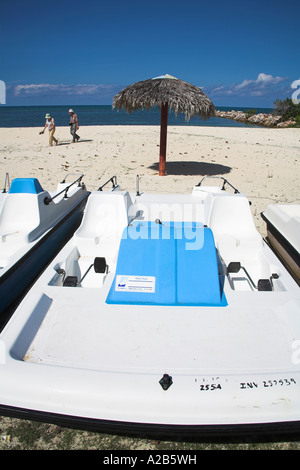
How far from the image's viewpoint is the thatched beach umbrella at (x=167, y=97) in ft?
23.0

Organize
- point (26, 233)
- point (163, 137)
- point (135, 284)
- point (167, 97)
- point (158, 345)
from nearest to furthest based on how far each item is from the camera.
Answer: point (158, 345) < point (135, 284) < point (26, 233) < point (167, 97) < point (163, 137)

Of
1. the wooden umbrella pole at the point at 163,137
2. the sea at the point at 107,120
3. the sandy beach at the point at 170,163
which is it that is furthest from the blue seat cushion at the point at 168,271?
the sea at the point at 107,120

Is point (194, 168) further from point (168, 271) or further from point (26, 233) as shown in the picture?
point (168, 271)

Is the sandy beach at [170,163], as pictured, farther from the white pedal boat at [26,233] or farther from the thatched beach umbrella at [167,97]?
the white pedal boat at [26,233]

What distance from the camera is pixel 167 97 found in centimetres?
697

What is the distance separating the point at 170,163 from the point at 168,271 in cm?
773

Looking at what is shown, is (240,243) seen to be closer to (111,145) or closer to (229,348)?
(229,348)

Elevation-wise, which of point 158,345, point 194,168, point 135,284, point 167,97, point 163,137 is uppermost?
point 167,97

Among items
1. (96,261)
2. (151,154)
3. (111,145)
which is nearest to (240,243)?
(96,261)

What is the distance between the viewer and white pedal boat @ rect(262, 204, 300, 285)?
3.45m

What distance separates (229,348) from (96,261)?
1452mm

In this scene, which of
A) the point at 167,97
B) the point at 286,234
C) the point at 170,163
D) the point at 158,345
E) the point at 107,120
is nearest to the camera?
the point at 158,345

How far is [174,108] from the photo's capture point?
Result: 23.1ft

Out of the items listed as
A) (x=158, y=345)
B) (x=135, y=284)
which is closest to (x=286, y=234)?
(x=135, y=284)
